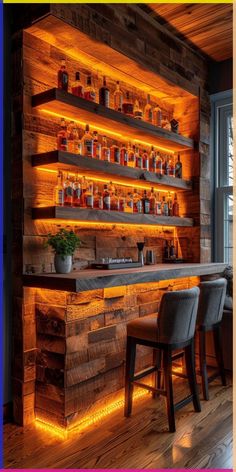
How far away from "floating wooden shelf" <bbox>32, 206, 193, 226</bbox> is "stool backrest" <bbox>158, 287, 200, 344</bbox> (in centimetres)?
69

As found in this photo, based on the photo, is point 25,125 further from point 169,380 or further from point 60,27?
point 169,380

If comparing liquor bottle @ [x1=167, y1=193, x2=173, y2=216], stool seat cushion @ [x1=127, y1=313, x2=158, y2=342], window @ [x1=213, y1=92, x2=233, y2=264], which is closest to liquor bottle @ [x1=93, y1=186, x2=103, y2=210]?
stool seat cushion @ [x1=127, y1=313, x2=158, y2=342]

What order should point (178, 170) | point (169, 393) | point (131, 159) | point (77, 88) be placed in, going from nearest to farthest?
point (169, 393) → point (77, 88) → point (131, 159) → point (178, 170)

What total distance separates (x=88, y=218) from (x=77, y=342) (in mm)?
767

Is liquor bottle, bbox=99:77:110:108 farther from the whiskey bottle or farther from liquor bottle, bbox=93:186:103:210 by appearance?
liquor bottle, bbox=93:186:103:210

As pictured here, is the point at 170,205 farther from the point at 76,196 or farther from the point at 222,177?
the point at 76,196

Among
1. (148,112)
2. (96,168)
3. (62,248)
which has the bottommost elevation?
(62,248)

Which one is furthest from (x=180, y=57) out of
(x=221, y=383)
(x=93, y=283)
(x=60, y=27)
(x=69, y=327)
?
(x=221, y=383)

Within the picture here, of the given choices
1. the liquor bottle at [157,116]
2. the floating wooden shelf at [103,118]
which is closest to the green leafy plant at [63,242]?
the floating wooden shelf at [103,118]

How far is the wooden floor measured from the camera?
1.88m

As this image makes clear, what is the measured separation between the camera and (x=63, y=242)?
88.6 inches

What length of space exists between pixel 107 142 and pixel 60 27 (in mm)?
890

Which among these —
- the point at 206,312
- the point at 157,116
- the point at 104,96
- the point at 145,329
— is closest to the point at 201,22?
the point at 157,116

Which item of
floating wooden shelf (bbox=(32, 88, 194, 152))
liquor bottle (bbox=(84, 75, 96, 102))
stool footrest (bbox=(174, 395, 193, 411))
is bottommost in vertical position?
stool footrest (bbox=(174, 395, 193, 411))
